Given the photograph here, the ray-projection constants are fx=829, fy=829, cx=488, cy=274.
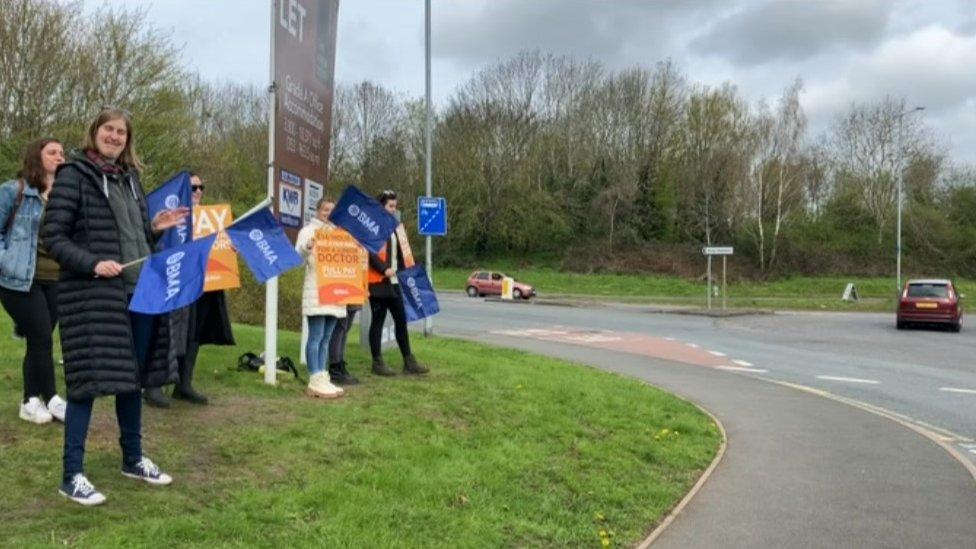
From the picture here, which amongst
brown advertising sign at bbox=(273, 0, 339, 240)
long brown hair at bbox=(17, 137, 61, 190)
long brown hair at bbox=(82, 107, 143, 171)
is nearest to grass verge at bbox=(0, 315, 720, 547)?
long brown hair at bbox=(17, 137, 61, 190)

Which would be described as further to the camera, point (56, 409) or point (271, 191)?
point (271, 191)

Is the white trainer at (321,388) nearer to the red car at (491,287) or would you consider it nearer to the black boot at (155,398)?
the black boot at (155,398)

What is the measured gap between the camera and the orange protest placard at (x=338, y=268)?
7207 millimetres

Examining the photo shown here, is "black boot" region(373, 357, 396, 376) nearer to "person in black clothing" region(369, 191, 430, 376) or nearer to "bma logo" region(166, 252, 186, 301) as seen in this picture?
"person in black clothing" region(369, 191, 430, 376)

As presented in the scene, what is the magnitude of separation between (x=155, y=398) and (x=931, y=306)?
79.3 ft

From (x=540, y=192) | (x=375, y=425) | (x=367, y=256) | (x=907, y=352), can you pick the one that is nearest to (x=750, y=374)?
(x=907, y=352)

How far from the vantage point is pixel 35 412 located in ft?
16.7

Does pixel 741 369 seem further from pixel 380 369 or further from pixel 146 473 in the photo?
pixel 146 473

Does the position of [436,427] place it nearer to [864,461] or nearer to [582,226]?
[864,461]

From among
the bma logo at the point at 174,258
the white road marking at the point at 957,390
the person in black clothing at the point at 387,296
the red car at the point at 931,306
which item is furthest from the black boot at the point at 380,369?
the red car at the point at 931,306

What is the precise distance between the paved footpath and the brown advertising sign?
4708 mm

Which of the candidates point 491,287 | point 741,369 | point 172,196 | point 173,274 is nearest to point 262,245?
point 172,196

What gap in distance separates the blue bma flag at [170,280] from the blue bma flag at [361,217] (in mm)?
3215

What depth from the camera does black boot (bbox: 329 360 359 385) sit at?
766cm
